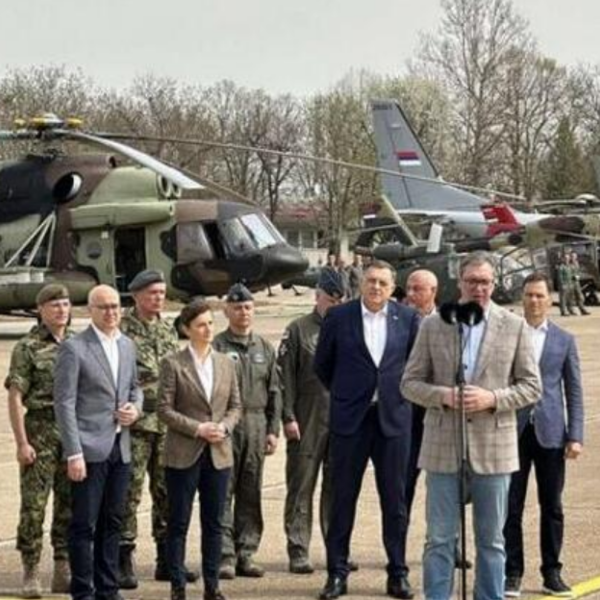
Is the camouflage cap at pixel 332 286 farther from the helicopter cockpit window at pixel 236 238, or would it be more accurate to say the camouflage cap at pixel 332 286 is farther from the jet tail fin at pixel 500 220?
the jet tail fin at pixel 500 220

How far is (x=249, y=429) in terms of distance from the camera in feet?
28.5

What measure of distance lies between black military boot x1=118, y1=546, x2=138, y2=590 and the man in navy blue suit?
111 cm

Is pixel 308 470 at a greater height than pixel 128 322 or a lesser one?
lesser

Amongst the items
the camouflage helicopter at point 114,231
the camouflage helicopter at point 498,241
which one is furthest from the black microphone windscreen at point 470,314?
the camouflage helicopter at point 498,241

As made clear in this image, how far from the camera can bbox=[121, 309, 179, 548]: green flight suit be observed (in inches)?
331

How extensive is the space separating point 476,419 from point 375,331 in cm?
135

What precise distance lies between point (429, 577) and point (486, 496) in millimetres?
472

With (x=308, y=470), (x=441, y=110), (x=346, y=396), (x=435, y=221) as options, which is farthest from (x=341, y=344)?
(x=441, y=110)

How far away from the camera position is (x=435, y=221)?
44406 millimetres

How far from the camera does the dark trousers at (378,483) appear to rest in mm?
8172

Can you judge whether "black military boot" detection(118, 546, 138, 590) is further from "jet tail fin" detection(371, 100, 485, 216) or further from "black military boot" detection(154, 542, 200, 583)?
"jet tail fin" detection(371, 100, 485, 216)

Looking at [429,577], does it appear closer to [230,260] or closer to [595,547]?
[595,547]

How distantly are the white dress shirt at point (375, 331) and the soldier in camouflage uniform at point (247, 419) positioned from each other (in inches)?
28.7

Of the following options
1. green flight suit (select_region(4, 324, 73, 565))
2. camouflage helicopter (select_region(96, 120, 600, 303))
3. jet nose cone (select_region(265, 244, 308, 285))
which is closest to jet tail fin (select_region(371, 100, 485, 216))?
camouflage helicopter (select_region(96, 120, 600, 303))
